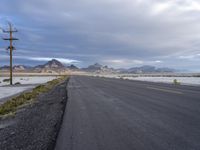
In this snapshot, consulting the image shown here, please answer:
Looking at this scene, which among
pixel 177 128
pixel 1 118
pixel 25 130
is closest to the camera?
pixel 177 128

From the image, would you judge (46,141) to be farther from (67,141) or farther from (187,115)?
(187,115)

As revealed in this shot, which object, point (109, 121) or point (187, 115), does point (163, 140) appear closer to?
point (109, 121)

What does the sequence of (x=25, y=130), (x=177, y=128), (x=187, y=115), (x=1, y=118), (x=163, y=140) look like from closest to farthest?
(x=163, y=140)
(x=177, y=128)
(x=25, y=130)
(x=187, y=115)
(x=1, y=118)

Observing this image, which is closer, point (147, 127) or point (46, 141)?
point (46, 141)

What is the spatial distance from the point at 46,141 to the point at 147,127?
3033 millimetres

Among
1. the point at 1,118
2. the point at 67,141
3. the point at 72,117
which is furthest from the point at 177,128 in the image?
the point at 1,118

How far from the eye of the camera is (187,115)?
10.6 m

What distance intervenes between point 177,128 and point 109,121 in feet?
8.31

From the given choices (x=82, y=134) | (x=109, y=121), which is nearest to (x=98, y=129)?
(x=82, y=134)

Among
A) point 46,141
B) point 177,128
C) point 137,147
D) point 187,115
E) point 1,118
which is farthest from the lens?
point 1,118

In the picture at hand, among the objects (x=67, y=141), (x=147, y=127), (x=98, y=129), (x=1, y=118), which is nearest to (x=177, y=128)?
(x=147, y=127)

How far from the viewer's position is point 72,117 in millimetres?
11234

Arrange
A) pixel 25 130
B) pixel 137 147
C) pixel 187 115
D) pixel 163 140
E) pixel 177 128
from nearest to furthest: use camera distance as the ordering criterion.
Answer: pixel 137 147
pixel 163 140
pixel 177 128
pixel 25 130
pixel 187 115

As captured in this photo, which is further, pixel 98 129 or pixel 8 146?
pixel 98 129
